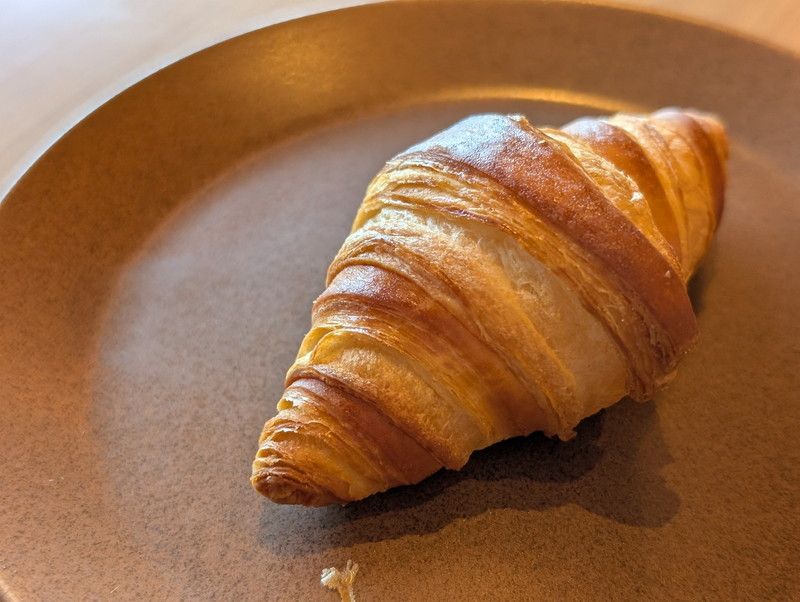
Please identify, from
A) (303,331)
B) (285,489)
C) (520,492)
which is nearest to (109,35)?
(303,331)

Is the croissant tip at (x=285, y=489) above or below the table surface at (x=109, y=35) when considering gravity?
below

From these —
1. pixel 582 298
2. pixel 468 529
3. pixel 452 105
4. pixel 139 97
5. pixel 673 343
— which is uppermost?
pixel 139 97

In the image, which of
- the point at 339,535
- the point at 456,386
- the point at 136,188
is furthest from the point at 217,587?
the point at 136,188

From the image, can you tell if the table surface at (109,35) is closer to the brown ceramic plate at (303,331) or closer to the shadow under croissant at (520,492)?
the brown ceramic plate at (303,331)

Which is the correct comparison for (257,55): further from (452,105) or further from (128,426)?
(128,426)

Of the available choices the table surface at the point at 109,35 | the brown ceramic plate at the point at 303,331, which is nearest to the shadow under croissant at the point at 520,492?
the brown ceramic plate at the point at 303,331

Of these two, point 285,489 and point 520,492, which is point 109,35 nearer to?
point 285,489
